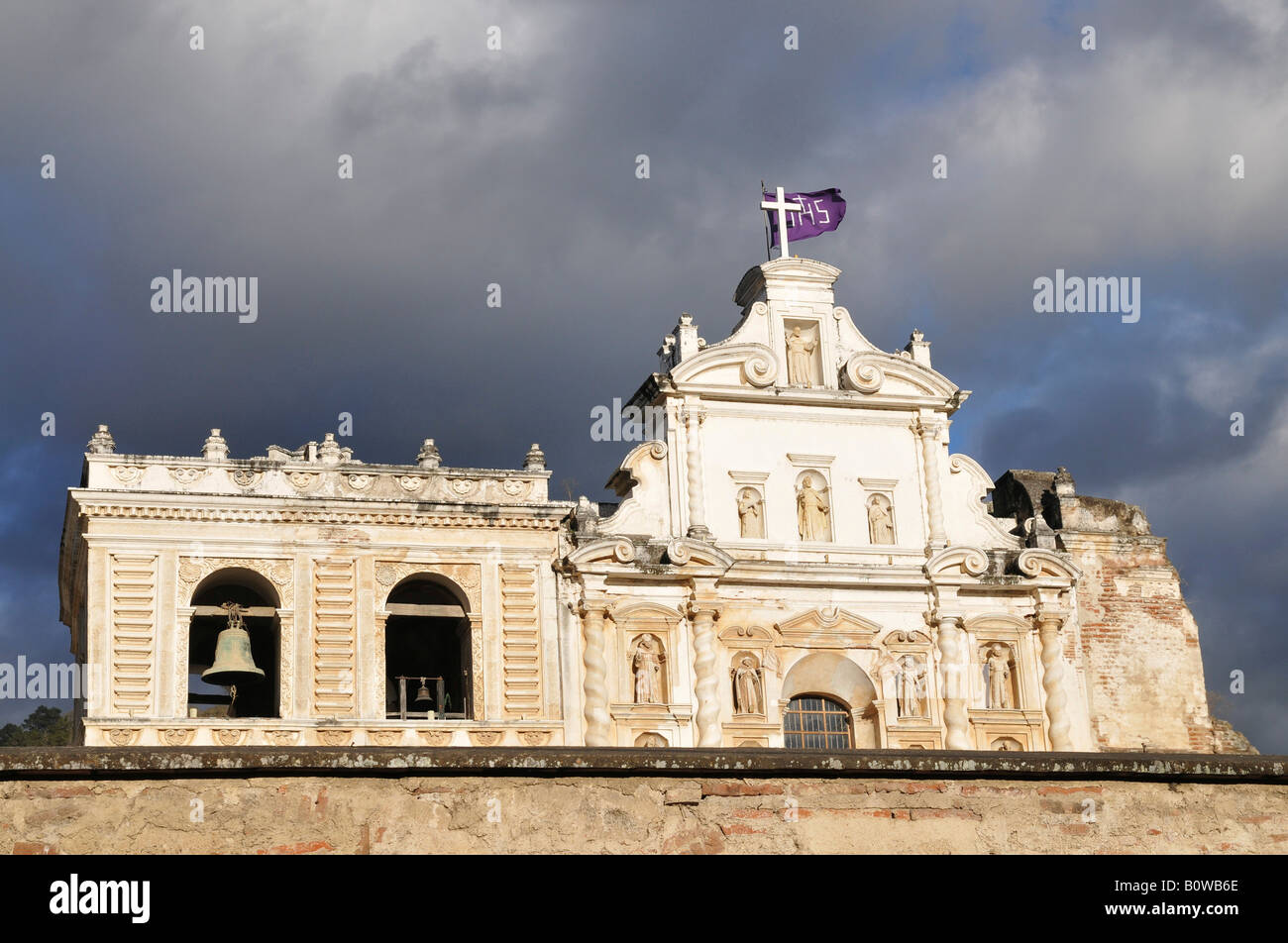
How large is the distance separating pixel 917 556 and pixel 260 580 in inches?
439

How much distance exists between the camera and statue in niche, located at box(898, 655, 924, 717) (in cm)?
2998

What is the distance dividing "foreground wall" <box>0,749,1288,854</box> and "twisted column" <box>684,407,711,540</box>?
19.3m

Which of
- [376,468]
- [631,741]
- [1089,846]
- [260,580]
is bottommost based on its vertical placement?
[1089,846]

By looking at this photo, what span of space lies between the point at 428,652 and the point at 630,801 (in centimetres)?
2186

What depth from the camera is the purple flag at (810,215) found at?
33125mm

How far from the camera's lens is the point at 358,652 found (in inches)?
1102

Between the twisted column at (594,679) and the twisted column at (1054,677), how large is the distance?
771 centimetres

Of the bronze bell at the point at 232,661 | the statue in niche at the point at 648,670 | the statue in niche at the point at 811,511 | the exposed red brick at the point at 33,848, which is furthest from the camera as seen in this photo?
the statue in niche at the point at 811,511

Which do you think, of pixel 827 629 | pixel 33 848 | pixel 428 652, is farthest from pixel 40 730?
pixel 33 848

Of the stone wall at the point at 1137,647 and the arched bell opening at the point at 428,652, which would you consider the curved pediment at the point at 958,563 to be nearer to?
the stone wall at the point at 1137,647

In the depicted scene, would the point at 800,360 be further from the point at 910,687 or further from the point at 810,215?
the point at 910,687

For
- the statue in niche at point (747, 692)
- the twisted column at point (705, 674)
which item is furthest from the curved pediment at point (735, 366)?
the statue in niche at point (747, 692)

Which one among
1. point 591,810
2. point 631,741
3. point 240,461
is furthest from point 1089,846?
point 240,461

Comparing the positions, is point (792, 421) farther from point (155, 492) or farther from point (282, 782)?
point (282, 782)
